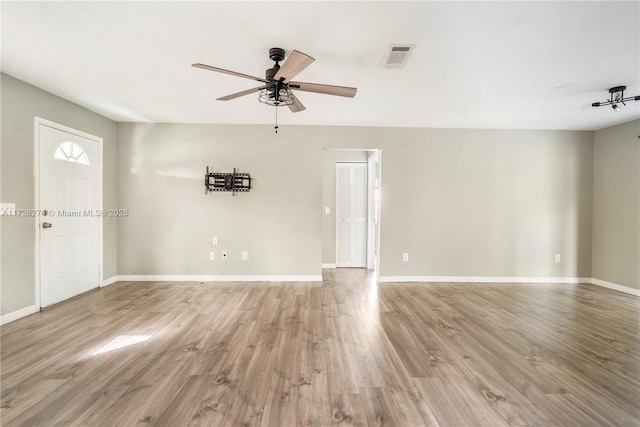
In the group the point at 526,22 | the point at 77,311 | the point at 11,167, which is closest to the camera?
the point at 526,22

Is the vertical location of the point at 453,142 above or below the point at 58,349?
above

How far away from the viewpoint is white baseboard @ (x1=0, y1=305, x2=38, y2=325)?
2577 mm

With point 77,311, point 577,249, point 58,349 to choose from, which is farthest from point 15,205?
point 577,249

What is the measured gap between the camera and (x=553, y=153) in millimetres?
4270

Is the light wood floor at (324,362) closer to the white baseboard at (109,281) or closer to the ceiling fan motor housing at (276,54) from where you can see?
the white baseboard at (109,281)

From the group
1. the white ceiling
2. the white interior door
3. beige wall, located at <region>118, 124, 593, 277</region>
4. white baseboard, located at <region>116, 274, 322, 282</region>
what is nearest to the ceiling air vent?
the white ceiling

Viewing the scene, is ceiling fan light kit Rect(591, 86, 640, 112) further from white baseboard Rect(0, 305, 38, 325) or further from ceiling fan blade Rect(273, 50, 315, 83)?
white baseboard Rect(0, 305, 38, 325)

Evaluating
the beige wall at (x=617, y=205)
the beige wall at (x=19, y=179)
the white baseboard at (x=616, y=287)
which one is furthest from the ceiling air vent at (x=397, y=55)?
the white baseboard at (x=616, y=287)

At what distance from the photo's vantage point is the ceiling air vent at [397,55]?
2069 millimetres

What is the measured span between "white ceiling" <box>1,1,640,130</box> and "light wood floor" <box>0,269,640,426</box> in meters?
2.50

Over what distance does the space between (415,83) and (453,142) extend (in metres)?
2.00

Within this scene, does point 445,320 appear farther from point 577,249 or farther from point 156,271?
point 156,271

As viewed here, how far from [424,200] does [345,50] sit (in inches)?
113

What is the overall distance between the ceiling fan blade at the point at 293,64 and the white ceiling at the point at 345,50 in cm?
30
